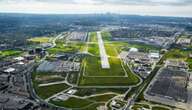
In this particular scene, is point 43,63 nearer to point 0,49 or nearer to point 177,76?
point 0,49

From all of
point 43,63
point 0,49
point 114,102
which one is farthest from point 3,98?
point 0,49

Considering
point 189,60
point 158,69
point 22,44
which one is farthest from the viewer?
point 22,44

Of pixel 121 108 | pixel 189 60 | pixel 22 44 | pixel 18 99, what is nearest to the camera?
pixel 121 108

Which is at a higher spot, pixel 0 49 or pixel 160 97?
pixel 0 49

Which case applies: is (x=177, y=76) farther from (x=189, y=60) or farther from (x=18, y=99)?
(x=18, y=99)

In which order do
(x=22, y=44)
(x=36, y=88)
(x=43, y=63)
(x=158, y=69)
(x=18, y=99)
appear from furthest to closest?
(x=22, y=44) → (x=43, y=63) → (x=158, y=69) → (x=36, y=88) → (x=18, y=99)

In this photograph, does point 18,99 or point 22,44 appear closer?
point 18,99

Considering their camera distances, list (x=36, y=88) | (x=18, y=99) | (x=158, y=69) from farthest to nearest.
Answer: (x=158, y=69) < (x=36, y=88) < (x=18, y=99)

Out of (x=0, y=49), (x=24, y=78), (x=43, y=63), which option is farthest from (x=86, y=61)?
(x=0, y=49)

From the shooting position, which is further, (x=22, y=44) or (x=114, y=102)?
(x=22, y=44)
